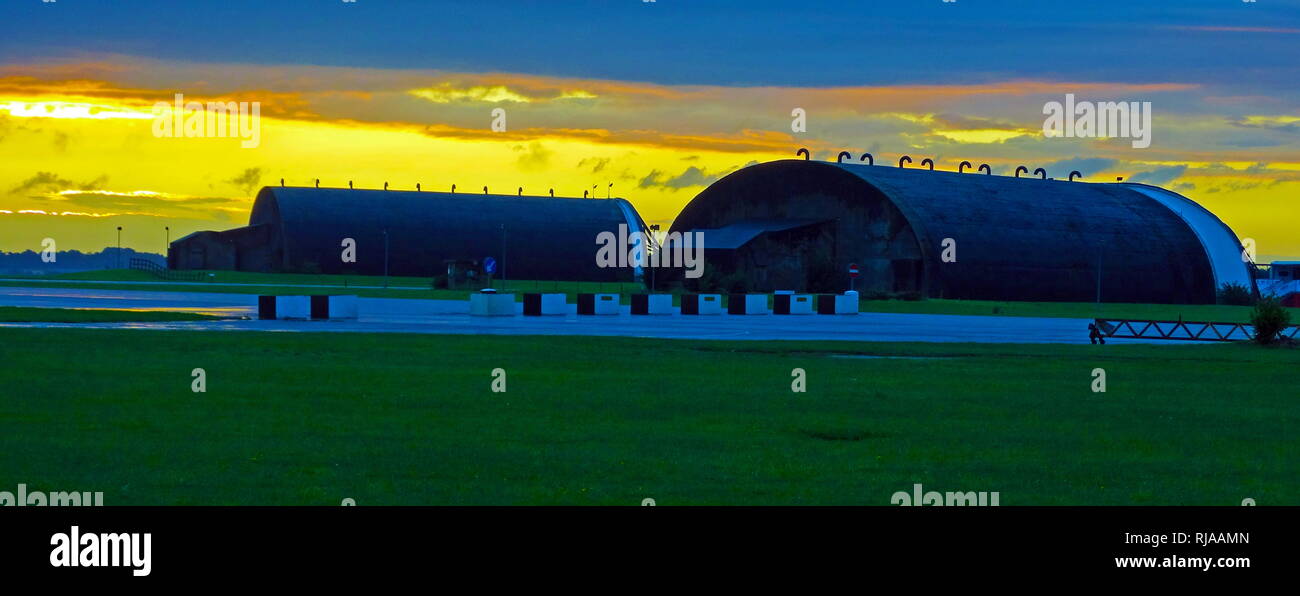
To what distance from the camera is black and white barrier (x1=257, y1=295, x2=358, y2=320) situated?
56.1 meters

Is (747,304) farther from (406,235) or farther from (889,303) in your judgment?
(406,235)

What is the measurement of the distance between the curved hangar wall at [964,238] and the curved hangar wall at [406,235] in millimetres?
37789

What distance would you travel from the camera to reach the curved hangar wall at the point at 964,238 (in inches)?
4195

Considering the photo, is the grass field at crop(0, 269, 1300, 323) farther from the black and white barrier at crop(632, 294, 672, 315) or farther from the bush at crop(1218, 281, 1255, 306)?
the black and white barrier at crop(632, 294, 672, 315)

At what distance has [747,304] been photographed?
245 feet

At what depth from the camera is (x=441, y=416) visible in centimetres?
2216

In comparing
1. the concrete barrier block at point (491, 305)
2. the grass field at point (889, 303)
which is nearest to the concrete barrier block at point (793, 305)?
the grass field at point (889, 303)

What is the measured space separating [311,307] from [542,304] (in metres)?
12.2

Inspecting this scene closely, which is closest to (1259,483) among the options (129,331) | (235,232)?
(129,331)

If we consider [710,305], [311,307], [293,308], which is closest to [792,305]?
[710,305]

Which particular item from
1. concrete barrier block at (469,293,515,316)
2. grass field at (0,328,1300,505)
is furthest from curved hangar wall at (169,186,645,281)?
grass field at (0,328,1300,505)
